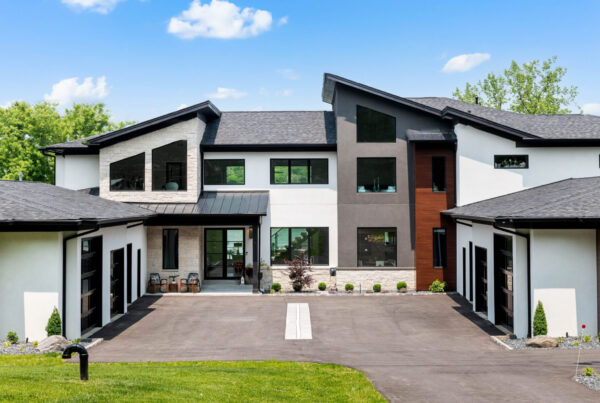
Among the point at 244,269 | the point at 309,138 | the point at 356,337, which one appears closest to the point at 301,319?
the point at 356,337

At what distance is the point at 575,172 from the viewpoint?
886 inches

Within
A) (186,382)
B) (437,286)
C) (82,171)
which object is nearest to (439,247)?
(437,286)

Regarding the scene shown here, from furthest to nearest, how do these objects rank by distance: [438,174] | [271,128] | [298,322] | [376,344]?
1. [271,128]
2. [438,174]
3. [298,322]
4. [376,344]

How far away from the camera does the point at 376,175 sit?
24438mm

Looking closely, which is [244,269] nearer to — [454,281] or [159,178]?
[159,178]

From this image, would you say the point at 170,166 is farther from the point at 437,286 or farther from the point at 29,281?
the point at 437,286

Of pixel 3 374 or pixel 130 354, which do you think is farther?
pixel 130 354

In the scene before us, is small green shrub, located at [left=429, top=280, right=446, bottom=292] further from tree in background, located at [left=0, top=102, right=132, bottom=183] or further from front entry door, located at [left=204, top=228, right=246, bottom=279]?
tree in background, located at [left=0, top=102, right=132, bottom=183]

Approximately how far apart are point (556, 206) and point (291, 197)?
41.0ft

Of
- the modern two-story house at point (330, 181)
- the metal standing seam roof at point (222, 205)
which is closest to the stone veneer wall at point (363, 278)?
the modern two-story house at point (330, 181)

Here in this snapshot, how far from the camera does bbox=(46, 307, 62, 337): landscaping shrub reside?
1420 cm

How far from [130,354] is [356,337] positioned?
6555 mm

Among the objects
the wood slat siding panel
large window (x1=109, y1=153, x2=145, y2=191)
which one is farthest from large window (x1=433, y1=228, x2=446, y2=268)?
large window (x1=109, y1=153, x2=145, y2=191)

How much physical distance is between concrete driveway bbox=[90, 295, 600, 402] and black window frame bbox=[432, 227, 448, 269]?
187 centimetres
